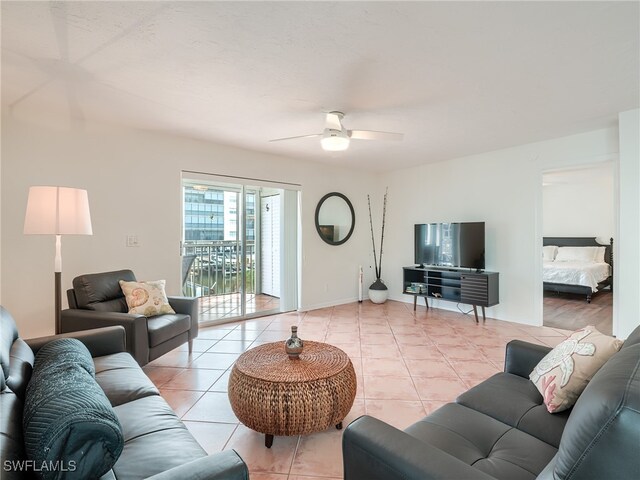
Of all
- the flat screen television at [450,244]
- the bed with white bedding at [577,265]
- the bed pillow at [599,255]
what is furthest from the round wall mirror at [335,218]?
the bed pillow at [599,255]

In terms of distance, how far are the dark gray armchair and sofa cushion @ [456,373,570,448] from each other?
2381mm

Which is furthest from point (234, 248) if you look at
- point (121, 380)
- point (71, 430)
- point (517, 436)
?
point (517, 436)

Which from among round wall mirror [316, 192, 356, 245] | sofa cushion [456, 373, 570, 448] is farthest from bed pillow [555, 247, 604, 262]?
sofa cushion [456, 373, 570, 448]

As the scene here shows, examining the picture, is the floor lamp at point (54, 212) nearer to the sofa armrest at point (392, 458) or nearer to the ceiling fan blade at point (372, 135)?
the ceiling fan blade at point (372, 135)

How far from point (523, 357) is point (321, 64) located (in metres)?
2.28

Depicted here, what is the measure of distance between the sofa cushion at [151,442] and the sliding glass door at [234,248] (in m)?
2.94

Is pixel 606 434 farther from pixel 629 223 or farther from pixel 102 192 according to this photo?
pixel 102 192

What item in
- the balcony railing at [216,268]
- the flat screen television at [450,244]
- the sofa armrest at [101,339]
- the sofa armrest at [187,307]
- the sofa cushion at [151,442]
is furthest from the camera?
the flat screen television at [450,244]

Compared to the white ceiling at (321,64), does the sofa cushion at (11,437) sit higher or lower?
lower

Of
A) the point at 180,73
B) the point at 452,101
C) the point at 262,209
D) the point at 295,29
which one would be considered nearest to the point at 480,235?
the point at 452,101

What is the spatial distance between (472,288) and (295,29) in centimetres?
395

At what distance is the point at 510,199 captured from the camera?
179 inches

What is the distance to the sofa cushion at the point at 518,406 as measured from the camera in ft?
4.42

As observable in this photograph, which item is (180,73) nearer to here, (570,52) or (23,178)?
(23,178)
